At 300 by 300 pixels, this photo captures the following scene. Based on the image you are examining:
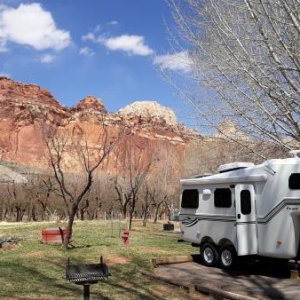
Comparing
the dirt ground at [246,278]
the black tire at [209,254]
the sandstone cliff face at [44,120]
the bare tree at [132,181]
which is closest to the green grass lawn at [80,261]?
the dirt ground at [246,278]

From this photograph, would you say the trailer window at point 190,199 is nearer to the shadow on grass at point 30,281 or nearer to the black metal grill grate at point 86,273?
the shadow on grass at point 30,281

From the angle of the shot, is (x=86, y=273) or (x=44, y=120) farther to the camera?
(x=44, y=120)

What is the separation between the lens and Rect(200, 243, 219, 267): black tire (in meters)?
12.9

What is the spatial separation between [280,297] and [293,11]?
5372 millimetres

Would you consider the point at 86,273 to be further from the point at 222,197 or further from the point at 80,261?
the point at 80,261

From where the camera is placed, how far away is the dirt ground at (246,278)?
975cm

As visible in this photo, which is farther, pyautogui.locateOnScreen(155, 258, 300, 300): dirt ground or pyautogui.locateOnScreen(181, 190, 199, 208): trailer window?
pyautogui.locateOnScreen(181, 190, 199, 208): trailer window

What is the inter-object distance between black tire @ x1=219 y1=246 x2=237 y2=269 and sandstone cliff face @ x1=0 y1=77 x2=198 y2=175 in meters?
80.6

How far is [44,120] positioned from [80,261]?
89.9 metres

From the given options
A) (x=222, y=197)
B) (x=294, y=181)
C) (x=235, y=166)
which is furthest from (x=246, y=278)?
(x=235, y=166)

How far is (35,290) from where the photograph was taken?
376 inches

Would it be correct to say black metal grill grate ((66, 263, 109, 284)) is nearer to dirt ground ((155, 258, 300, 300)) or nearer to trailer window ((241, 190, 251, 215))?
dirt ground ((155, 258, 300, 300))

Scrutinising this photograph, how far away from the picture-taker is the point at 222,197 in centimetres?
1267

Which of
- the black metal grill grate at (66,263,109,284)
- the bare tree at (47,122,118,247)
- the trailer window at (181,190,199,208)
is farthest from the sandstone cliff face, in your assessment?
the black metal grill grate at (66,263,109,284)
